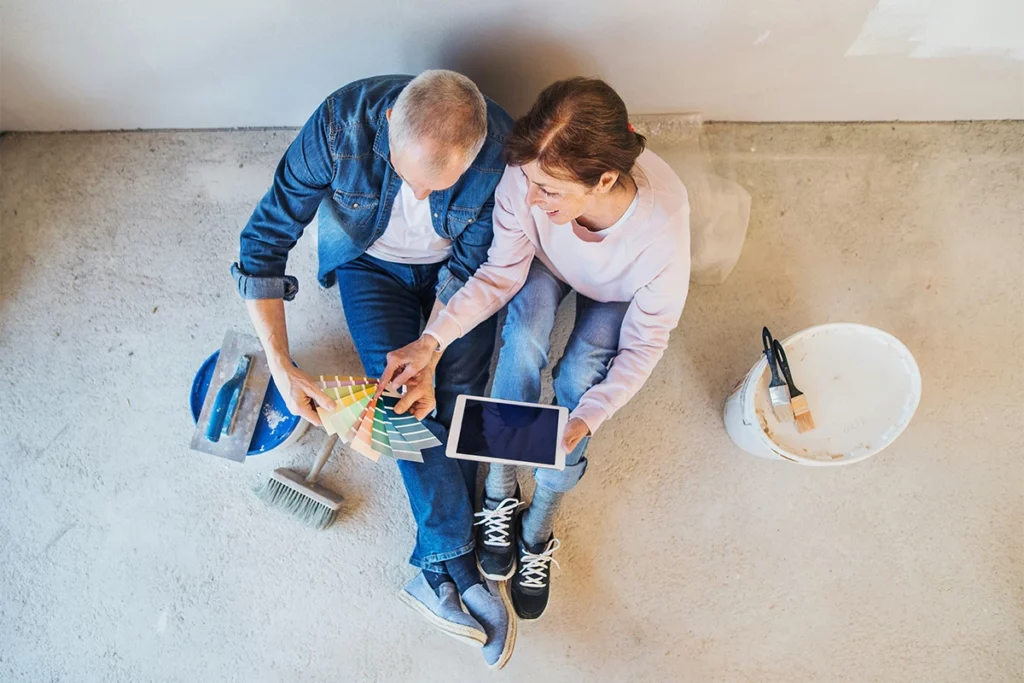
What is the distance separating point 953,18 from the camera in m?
1.31

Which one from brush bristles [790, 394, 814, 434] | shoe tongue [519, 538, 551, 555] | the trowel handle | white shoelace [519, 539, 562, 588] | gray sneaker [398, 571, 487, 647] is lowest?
gray sneaker [398, 571, 487, 647]

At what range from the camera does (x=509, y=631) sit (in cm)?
137

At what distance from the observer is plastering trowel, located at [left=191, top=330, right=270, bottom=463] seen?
1.42 metres

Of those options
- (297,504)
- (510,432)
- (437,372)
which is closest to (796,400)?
(510,432)

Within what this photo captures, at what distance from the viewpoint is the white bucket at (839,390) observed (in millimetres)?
1333

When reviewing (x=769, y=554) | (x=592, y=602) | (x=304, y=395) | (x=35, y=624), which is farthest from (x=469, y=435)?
(x=35, y=624)

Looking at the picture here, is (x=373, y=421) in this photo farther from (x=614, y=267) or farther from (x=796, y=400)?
(x=796, y=400)

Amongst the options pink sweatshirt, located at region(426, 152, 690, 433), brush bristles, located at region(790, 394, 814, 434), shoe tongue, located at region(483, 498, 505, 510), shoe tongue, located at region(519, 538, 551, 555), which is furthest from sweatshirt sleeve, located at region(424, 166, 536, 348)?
brush bristles, located at region(790, 394, 814, 434)

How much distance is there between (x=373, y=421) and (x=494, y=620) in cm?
49

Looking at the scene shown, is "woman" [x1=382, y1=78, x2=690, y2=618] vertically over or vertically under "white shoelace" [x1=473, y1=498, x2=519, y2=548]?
over

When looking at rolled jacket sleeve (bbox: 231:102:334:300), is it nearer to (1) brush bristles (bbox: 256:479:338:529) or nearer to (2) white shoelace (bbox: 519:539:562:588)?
(1) brush bristles (bbox: 256:479:338:529)

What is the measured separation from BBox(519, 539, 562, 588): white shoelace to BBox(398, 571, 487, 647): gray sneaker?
131 mm

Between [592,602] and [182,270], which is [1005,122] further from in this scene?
[182,270]

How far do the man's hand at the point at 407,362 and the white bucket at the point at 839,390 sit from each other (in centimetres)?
64
